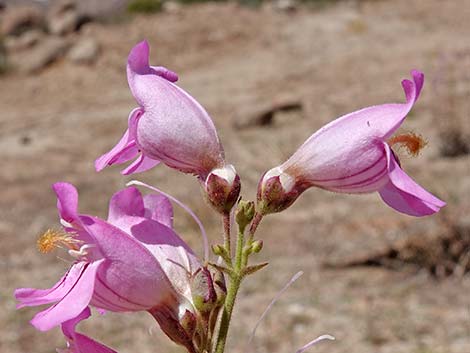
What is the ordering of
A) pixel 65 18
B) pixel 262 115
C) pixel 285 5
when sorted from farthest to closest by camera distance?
pixel 285 5
pixel 65 18
pixel 262 115

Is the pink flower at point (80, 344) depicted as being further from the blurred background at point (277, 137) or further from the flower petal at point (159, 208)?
the blurred background at point (277, 137)

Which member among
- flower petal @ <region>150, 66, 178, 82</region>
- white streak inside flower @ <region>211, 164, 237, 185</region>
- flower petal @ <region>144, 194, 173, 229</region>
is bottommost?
flower petal @ <region>144, 194, 173, 229</region>

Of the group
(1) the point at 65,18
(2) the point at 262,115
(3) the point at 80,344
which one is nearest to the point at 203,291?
(3) the point at 80,344

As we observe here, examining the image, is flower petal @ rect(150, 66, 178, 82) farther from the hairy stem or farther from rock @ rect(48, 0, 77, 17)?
rock @ rect(48, 0, 77, 17)

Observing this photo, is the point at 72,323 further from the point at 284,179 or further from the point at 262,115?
the point at 262,115

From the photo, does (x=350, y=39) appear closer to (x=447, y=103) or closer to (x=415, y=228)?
(x=447, y=103)

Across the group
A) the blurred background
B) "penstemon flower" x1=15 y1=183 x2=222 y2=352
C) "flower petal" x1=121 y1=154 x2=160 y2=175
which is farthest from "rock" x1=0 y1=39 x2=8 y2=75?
"penstemon flower" x1=15 y1=183 x2=222 y2=352

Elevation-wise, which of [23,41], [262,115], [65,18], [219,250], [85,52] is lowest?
[65,18]
